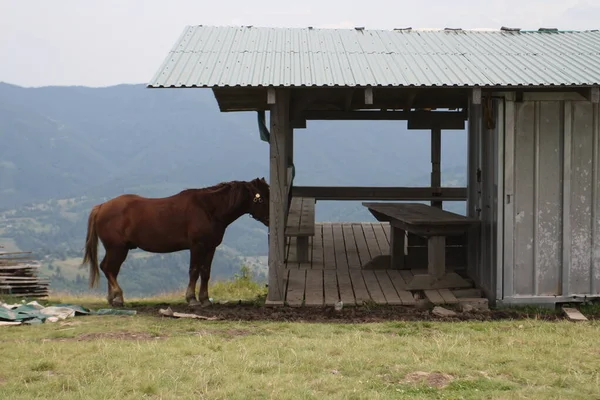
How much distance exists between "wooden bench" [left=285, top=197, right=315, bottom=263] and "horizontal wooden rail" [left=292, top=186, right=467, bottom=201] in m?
0.63

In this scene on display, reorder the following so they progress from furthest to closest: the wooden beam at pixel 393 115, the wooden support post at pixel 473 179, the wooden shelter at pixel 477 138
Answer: the wooden beam at pixel 393 115 → the wooden support post at pixel 473 179 → the wooden shelter at pixel 477 138

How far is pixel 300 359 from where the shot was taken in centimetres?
727

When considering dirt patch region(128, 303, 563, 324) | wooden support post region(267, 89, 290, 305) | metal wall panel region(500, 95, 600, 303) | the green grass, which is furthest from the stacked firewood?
metal wall panel region(500, 95, 600, 303)

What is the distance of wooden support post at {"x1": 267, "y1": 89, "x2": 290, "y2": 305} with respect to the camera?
34.6ft

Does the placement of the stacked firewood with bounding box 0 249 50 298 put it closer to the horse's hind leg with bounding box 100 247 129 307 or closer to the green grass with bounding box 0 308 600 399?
the horse's hind leg with bounding box 100 247 129 307

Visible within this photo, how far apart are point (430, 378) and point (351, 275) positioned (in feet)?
20.1

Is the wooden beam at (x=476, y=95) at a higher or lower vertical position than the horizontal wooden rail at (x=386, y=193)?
higher

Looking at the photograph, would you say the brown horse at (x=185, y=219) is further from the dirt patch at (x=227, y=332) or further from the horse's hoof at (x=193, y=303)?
the dirt patch at (x=227, y=332)

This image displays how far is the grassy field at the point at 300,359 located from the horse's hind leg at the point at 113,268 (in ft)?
5.79

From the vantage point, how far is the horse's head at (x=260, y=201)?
11.1 m

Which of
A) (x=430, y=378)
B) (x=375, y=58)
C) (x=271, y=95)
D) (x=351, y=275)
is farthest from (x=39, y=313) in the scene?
(x=375, y=58)

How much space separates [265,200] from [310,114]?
262 inches

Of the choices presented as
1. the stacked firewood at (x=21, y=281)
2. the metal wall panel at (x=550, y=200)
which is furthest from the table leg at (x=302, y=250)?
the stacked firewood at (x=21, y=281)

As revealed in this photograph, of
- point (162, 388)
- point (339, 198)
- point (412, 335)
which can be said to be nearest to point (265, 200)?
point (412, 335)
